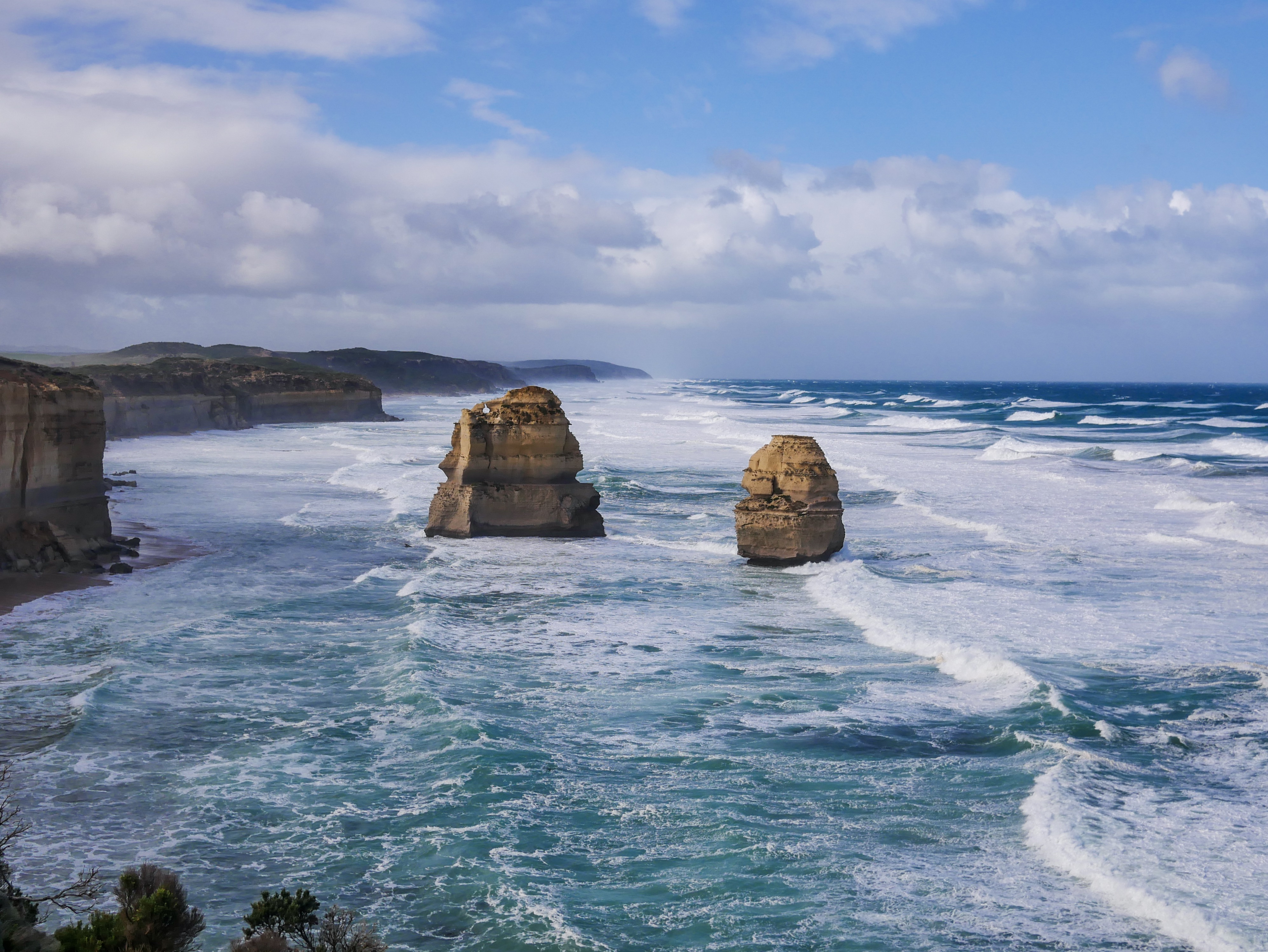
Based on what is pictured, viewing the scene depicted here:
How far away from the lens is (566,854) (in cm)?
→ 910

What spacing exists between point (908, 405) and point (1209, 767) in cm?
10558

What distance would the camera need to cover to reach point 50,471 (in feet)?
71.2

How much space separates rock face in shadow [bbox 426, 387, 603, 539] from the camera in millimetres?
24484

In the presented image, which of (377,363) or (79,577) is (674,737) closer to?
(79,577)

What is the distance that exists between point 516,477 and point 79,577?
364 inches

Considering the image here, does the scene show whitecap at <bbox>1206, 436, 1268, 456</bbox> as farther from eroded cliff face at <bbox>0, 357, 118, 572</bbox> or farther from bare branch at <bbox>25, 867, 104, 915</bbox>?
bare branch at <bbox>25, 867, 104, 915</bbox>

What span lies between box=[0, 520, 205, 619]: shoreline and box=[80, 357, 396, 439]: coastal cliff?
35.8m

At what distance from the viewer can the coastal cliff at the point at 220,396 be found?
63938 mm

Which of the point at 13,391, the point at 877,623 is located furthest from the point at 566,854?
the point at 13,391

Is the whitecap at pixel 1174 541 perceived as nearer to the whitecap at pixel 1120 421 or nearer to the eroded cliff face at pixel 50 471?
the eroded cliff face at pixel 50 471

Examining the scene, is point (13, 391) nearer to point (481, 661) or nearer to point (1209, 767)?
point (481, 661)

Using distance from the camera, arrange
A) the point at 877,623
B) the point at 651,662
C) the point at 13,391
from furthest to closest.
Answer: the point at 13,391 < the point at 877,623 < the point at 651,662

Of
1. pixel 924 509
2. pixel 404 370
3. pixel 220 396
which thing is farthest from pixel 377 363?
pixel 924 509

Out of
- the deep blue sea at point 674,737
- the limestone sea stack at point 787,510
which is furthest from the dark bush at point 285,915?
the limestone sea stack at point 787,510
